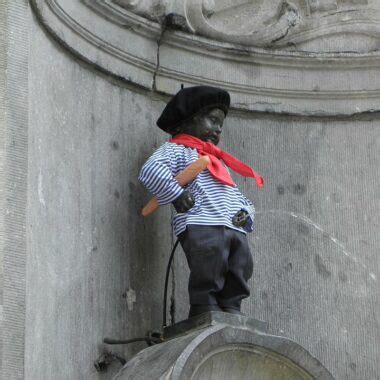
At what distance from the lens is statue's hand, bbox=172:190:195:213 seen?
673 cm

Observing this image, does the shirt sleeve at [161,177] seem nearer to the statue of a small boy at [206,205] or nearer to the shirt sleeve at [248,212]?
the statue of a small boy at [206,205]

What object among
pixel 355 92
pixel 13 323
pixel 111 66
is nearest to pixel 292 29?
pixel 355 92

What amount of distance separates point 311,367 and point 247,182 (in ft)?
4.18

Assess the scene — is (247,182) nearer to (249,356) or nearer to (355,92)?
(355,92)

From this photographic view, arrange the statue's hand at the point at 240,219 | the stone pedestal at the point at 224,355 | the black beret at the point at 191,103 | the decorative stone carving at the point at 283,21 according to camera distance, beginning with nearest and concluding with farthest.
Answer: the stone pedestal at the point at 224,355 → the statue's hand at the point at 240,219 → the black beret at the point at 191,103 → the decorative stone carving at the point at 283,21

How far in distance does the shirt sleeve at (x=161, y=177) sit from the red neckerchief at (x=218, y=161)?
121 mm

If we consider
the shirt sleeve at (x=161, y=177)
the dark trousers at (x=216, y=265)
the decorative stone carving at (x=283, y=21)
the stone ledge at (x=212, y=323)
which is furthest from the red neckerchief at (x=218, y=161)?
the decorative stone carving at (x=283, y=21)

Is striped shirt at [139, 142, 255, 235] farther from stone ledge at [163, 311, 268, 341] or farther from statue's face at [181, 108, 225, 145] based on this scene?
stone ledge at [163, 311, 268, 341]

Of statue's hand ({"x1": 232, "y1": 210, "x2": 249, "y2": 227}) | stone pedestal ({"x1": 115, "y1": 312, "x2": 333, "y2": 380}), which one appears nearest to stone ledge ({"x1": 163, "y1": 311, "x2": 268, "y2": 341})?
stone pedestal ({"x1": 115, "y1": 312, "x2": 333, "y2": 380})

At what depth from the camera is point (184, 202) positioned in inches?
265

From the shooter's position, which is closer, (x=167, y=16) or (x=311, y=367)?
(x=311, y=367)

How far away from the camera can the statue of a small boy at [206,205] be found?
264 inches

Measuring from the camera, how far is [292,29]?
7.87 meters

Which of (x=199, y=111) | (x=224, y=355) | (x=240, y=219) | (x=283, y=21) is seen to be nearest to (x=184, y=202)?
(x=240, y=219)
